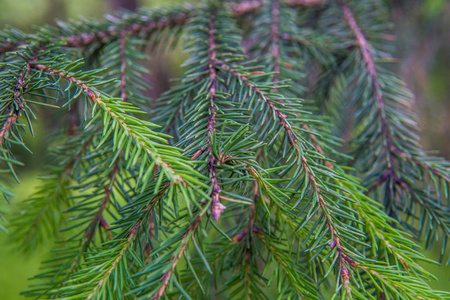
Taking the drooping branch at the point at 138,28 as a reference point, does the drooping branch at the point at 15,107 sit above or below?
below

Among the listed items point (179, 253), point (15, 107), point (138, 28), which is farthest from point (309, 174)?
point (138, 28)

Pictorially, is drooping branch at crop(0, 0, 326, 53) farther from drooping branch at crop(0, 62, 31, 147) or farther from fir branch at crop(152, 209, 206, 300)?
fir branch at crop(152, 209, 206, 300)

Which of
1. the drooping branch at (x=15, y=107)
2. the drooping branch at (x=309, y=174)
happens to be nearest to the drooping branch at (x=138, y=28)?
the drooping branch at (x=15, y=107)

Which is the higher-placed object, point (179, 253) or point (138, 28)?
point (138, 28)

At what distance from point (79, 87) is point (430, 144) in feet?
4.05

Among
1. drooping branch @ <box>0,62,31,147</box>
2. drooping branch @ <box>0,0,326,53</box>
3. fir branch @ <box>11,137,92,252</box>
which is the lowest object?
fir branch @ <box>11,137,92,252</box>

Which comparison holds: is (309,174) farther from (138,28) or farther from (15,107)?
(138,28)

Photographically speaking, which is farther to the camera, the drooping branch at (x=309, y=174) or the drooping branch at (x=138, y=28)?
the drooping branch at (x=138, y=28)

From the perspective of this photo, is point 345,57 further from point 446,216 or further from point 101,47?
point 101,47

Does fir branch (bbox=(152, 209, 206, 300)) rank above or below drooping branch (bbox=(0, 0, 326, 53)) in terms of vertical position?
below

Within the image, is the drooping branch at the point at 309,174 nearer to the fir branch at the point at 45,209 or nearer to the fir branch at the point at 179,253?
the fir branch at the point at 179,253

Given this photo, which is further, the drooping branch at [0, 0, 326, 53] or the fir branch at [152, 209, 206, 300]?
the drooping branch at [0, 0, 326, 53]

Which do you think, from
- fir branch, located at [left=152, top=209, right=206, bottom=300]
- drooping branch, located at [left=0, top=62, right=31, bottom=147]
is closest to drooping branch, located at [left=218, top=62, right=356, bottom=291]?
fir branch, located at [left=152, top=209, right=206, bottom=300]

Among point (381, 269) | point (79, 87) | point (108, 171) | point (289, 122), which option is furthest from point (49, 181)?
point (381, 269)
